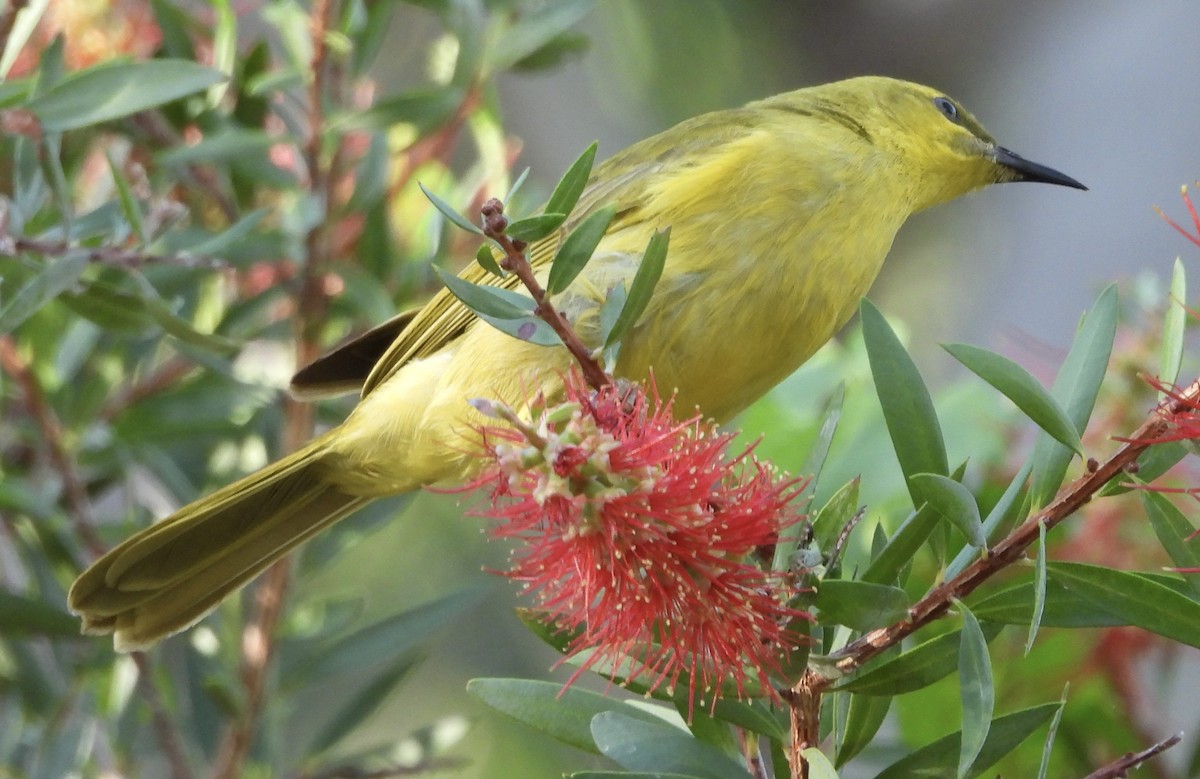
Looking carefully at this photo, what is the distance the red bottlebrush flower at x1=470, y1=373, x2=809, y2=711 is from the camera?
4.55 ft

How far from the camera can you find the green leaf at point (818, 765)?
1338 mm

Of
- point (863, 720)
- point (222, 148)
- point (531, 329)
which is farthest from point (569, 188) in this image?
point (222, 148)

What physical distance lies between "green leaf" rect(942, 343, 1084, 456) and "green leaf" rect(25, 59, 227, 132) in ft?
4.15

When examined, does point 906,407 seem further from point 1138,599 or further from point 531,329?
point 531,329

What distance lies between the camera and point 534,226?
136 cm

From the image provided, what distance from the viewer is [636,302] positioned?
1.56 m

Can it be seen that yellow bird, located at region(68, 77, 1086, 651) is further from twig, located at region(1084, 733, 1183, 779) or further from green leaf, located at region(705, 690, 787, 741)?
twig, located at region(1084, 733, 1183, 779)

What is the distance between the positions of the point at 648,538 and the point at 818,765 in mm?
277

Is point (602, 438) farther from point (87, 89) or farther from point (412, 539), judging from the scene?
point (412, 539)

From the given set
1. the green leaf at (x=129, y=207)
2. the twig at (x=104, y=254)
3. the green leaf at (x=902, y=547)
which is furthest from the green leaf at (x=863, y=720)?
the green leaf at (x=129, y=207)

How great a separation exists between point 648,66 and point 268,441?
12.1ft

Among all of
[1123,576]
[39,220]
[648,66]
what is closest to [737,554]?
[1123,576]

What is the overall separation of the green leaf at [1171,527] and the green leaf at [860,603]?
260 mm

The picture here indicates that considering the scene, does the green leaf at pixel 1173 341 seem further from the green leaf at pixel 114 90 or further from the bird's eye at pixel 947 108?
the bird's eye at pixel 947 108
